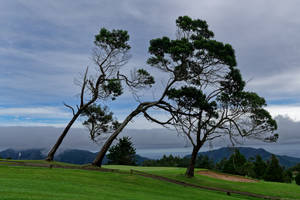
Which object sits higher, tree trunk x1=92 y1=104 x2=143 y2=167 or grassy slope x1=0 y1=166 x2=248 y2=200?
tree trunk x1=92 y1=104 x2=143 y2=167

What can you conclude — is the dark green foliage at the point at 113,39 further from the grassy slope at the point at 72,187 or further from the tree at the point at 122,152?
the tree at the point at 122,152

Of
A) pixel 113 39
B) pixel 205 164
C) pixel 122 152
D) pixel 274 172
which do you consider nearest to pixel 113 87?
pixel 113 39

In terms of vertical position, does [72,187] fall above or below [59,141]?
below

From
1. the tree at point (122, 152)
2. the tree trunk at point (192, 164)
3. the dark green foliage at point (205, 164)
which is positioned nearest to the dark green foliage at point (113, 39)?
the tree trunk at point (192, 164)

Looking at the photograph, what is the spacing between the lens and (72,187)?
13.2 metres

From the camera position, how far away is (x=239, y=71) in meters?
25.0

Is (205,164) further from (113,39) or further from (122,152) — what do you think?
(113,39)

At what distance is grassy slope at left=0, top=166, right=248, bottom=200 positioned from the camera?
33.9 feet

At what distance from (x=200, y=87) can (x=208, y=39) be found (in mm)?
5013

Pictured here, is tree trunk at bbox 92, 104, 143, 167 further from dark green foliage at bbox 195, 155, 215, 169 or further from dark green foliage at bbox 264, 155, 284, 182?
dark green foliage at bbox 195, 155, 215, 169

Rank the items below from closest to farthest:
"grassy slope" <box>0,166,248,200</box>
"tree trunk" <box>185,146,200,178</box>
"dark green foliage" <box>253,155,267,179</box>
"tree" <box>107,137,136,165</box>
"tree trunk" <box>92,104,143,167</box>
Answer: "grassy slope" <box>0,166,248,200</box>, "tree trunk" <box>92,104,143,167</box>, "tree trunk" <box>185,146,200,178</box>, "tree" <box>107,137,136,165</box>, "dark green foliage" <box>253,155,267,179</box>

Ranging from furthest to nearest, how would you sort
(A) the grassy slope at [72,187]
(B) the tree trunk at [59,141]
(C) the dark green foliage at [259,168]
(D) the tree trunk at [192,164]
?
(C) the dark green foliage at [259,168], (D) the tree trunk at [192,164], (B) the tree trunk at [59,141], (A) the grassy slope at [72,187]

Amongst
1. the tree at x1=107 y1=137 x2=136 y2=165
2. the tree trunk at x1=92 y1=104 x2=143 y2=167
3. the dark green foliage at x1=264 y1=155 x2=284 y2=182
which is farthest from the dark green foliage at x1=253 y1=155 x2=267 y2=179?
the tree trunk at x1=92 y1=104 x2=143 y2=167

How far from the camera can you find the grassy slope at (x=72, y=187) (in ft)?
33.9
